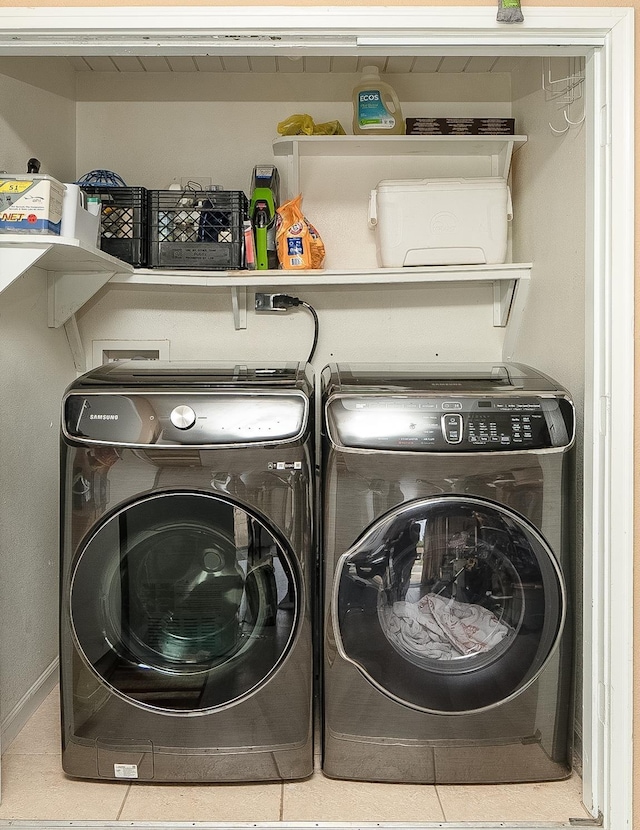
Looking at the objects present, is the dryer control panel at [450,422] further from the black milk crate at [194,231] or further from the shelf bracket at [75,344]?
the shelf bracket at [75,344]

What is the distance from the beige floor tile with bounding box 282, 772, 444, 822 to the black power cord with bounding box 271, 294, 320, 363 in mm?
1356

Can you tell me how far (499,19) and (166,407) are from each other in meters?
1.13

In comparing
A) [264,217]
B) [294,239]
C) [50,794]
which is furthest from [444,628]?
[264,217]

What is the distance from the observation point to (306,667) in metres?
1.80

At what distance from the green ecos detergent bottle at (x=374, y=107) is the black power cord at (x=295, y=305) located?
0.59m

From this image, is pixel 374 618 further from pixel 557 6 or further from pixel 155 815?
pixel 557 6

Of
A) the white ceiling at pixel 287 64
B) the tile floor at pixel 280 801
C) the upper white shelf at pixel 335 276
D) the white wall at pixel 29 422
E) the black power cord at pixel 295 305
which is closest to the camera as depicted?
the tile floor at pixel 280 801

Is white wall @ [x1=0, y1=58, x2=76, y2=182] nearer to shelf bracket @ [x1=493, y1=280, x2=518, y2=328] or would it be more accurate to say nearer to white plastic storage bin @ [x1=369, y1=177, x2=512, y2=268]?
white plastic storage bin @ [x1=369, y1=177, x2=512, y2=268]

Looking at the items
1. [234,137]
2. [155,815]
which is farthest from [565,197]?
[155,815]

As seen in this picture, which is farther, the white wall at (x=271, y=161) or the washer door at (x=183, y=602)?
the white wall at (x=271, y=161)

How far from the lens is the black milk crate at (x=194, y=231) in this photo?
7.70ft

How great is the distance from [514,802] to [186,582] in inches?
37.2

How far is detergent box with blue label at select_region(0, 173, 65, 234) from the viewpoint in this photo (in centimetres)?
176

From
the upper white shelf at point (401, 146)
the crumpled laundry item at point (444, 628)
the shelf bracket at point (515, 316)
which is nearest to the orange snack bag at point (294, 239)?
the upper white shelf at point (401, 146)
